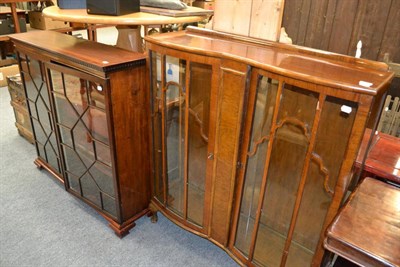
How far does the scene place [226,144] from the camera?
135 centimetres

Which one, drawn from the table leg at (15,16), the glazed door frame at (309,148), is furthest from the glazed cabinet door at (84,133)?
the table leg at (15,16)

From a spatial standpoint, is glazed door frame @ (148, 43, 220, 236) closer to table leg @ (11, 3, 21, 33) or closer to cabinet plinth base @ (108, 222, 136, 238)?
cabinet plinth base @ (108, 222, 136, 238)

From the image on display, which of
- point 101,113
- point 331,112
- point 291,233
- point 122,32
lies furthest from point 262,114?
point 122,32

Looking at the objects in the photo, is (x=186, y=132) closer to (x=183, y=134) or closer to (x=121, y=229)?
(x=183, y=134)

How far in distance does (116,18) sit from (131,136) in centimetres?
60

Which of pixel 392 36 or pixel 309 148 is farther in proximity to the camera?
pixel 392 36

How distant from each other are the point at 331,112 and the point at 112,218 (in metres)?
1.40

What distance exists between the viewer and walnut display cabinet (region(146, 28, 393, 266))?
41.0 inches

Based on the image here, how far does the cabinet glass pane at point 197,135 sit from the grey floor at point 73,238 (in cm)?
27

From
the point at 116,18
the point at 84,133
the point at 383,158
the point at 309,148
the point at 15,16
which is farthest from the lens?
the point at 15,16

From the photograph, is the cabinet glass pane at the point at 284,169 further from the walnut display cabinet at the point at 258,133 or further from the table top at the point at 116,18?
the table top at the point at 116,18

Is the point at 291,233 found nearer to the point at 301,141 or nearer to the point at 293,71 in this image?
the point at 301,141

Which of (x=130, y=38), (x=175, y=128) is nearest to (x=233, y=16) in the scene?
(x=175, y=128)

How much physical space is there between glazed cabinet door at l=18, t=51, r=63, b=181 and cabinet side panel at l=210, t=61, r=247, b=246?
3.92 feet
